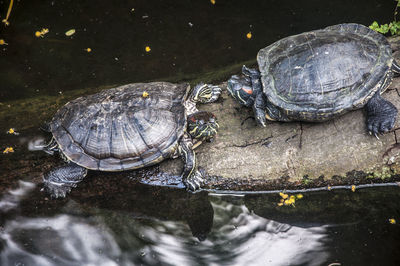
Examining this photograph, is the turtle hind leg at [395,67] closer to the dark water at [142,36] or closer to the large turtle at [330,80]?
the large turtle at [330,80]

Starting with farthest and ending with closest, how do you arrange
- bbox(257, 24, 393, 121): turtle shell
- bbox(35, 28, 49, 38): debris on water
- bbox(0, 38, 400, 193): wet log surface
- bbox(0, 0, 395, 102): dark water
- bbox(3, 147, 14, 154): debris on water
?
bbox(35, 28, 49, 38): debris on water < bbox(0, 0, 395, 102): dark water < bbox(3, 147, 14, 154): debris on water < bbox(0, 38, 400, 193): wet log surface < bbox(257, 24, 393, 121): turtle shell

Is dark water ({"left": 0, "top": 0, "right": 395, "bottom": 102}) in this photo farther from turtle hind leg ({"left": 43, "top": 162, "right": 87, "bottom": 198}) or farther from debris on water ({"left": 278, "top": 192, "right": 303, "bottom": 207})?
debris on water ({"left": 278, "top": 192, "right": 303, "bottom": 207})

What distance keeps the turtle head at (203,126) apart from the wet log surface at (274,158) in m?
0.24

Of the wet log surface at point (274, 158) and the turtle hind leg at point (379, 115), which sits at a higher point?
the turtle hind leg at point (379, 115)

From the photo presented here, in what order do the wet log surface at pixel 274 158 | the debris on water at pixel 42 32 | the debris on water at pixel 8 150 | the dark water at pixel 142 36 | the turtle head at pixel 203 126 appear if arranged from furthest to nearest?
the debris on water at pixel 42 32
the dark water at pixel 142 36
the debris on water at pixel 8 150
the turtle head at pixel 203 126
the wet log surface at pixel 274 158

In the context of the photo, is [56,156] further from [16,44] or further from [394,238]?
[394,238]

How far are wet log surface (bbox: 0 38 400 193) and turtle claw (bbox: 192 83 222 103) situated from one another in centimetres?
15

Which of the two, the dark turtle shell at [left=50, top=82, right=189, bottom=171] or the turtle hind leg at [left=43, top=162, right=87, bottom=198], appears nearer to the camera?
the dark turtle shell at [left=50, top=82, right=189, bottom=171]

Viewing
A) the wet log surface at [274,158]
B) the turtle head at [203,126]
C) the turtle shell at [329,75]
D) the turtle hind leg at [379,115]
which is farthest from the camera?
the turtle head at [203,126]

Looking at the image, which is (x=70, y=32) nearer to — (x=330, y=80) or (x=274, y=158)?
(x=274, y=158)

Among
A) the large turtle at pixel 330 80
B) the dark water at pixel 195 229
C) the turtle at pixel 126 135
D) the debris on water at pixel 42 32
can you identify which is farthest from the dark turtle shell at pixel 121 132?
the debris on water at pixel 42 32

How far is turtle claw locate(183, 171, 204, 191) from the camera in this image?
473 cm

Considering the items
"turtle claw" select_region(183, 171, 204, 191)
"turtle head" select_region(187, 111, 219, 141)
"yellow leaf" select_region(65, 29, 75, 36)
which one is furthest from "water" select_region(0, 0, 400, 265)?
"yellow leaf" select_region(65, 29, 75, 36)

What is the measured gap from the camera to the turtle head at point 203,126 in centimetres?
459
